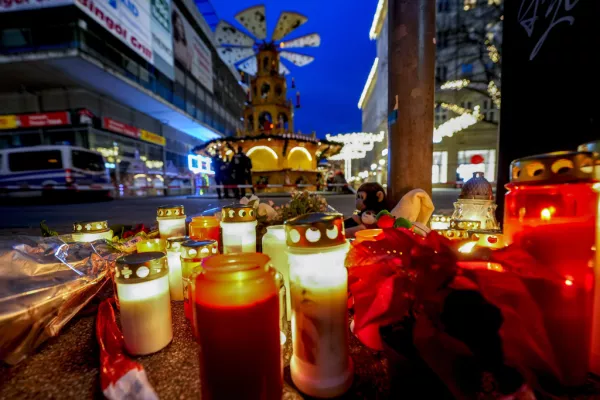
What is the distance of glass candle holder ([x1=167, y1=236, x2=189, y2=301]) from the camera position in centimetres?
133

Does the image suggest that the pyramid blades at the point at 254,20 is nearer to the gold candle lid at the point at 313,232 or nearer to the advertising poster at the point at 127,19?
the advertising poster at the point at 127,19

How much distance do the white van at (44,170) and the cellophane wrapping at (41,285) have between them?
9.86m

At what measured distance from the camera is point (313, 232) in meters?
0.72

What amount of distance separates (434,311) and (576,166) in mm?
563

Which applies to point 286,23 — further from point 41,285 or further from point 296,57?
point 41,285

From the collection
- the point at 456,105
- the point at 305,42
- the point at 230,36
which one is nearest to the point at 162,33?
the point at 230,36

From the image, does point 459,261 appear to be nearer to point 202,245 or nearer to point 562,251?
point 562,251

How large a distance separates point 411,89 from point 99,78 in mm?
15587

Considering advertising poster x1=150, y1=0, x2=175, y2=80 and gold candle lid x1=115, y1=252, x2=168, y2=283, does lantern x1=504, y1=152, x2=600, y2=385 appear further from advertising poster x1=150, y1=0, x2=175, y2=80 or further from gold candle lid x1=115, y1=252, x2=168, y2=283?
advertising poster x1=150, y1=0, x2=175, y2=80

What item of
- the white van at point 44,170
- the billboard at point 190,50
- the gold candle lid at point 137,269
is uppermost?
the billboard at point 190,50

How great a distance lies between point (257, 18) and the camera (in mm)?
13312

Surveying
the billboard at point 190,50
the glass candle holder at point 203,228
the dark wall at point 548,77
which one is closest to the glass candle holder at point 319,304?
the glass candle holder at point 203,228

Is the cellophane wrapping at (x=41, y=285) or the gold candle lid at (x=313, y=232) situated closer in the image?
the gold candle lid at (x=313, y=232)

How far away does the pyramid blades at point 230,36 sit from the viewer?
13.5 metres
